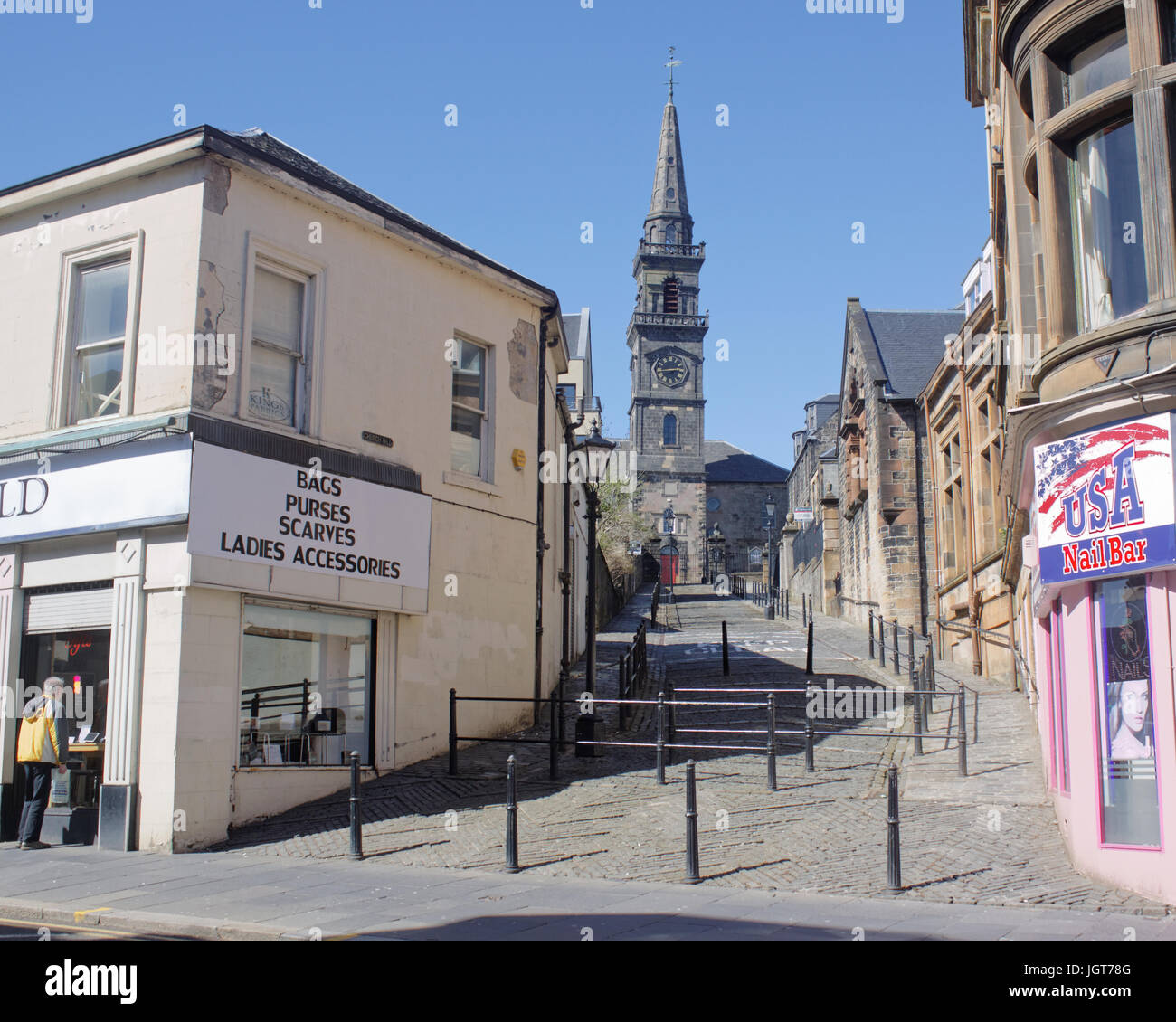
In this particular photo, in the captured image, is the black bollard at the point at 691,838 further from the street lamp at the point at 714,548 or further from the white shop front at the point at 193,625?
the street lamp at the point at 714,548

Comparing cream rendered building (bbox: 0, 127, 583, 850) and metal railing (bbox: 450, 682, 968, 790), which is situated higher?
cream rendered building (bbox: 0, 127, 583, 850)

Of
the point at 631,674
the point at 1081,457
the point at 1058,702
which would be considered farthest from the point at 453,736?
the point at 1081,457

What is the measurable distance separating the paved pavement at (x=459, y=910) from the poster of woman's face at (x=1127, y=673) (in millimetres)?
1358

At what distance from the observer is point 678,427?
9669cm

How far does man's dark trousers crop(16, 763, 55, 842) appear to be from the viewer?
1179 centimetres

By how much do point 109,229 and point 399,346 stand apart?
3.78 meters

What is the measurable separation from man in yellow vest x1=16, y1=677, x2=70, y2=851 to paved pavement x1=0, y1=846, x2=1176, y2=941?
4.75 ft

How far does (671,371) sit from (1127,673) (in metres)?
89.9

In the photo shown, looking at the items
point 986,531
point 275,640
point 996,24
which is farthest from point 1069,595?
point 986,531

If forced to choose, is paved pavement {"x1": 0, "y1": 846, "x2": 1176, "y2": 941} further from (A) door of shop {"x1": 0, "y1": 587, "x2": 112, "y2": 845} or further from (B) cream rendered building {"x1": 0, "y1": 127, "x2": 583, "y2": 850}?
(B) cream rendered building {"x1": 0, "y1": 127, "x2": 583, "y2": 850}

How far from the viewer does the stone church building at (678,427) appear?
9412cm

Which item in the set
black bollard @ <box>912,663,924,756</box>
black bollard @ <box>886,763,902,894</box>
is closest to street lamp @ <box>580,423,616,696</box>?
black bollard @ <box>912,663,924,756</box>

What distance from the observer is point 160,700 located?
11664mm

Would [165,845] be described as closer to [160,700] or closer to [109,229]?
[160,700]
